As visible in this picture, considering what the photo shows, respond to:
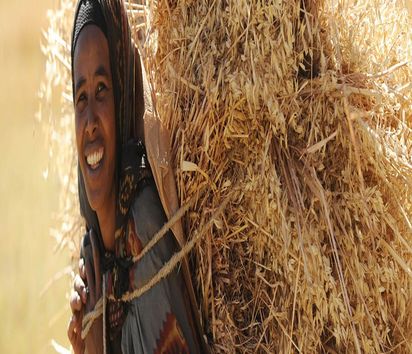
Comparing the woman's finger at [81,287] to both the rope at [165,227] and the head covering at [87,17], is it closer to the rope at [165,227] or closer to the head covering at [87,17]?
the rope at [165,227]

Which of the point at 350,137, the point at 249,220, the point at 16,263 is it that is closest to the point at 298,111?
the point at 350,137

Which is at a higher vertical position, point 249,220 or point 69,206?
point 69,206

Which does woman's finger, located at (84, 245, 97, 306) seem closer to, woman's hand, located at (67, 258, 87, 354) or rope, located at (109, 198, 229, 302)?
woman's hand, located at (67, 258, 87, 354)

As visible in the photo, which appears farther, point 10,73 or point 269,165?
point 10,73

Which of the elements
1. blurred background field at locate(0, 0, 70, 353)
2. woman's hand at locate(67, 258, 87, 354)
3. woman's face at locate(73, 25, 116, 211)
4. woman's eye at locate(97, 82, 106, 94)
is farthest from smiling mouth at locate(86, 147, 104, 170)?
blurred background field at locate(0, 0, 70, 353)

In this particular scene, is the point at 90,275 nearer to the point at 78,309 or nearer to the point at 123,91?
the point at 78,309

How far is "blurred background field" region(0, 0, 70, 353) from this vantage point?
3463 millimetres

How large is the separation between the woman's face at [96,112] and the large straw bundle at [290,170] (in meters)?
0.11

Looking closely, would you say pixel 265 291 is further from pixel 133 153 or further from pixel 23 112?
pixel 23 112

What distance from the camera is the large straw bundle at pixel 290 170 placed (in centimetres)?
164

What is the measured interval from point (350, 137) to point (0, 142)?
2.87 metres

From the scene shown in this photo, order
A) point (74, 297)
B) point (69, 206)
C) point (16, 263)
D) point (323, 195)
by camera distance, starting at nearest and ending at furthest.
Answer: point (323, 195) < point (74, 297) < point (69, 206) < point (16, 263)

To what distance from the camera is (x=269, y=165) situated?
167cm

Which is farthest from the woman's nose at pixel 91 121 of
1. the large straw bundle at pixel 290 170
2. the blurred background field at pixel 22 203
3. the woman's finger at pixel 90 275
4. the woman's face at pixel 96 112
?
the blurred background field at pixel 22 203
